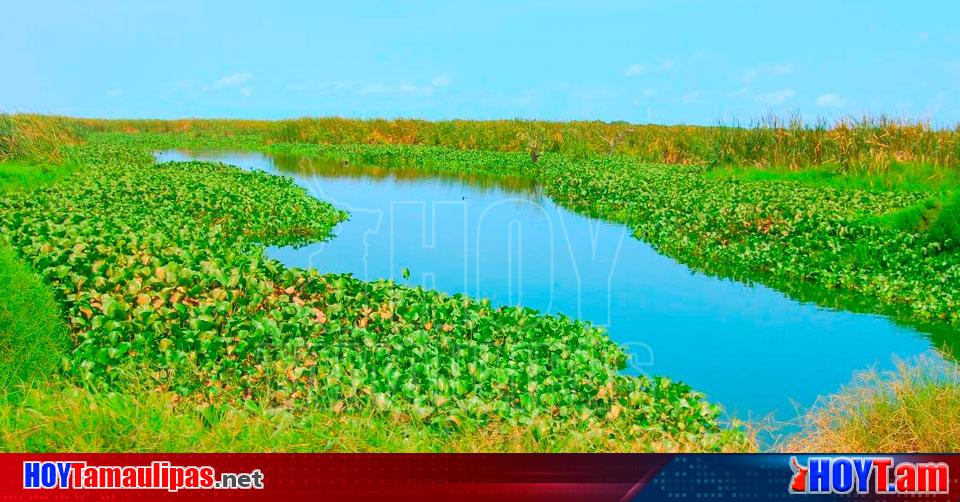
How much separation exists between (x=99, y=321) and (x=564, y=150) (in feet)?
93.3

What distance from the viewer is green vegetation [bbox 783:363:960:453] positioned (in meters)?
5.50

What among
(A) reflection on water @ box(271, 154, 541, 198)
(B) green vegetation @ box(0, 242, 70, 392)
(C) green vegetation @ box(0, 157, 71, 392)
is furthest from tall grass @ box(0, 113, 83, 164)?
(B) green vegetation @ box(0, 242, 70, 392)

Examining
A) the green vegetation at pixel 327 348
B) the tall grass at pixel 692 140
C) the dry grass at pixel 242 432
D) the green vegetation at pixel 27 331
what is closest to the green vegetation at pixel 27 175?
the green vegetation at pixel 327 348

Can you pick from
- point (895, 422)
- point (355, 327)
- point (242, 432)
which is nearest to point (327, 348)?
point (355, 327)

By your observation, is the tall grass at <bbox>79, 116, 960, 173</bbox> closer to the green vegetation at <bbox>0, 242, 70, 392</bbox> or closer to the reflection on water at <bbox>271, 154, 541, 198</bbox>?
the reflection on water at <bbox>271, 154, 541, 198</bbox>

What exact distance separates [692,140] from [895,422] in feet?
82.3

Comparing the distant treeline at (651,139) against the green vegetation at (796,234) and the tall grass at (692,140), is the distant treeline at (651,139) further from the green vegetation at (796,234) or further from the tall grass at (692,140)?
the green vegetation at (796,234)

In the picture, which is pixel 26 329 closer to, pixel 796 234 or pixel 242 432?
pixel 242 432

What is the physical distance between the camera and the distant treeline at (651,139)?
21578mm

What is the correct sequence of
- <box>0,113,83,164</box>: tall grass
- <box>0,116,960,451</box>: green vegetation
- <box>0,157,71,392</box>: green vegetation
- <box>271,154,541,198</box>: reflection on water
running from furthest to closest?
1. <box>271,154,541,198</box>: reflection on water
2. <box>0,113,83,164</box>: tall grass
3. <box>0,157,71,392</box>: green vegetation
4. <box>0,116,960,451</box>: green vegetation

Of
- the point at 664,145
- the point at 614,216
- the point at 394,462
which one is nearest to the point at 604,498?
the point at 394,462

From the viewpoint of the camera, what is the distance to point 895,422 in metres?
5.70

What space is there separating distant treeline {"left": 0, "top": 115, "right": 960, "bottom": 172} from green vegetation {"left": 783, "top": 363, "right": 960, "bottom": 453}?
1710 cm

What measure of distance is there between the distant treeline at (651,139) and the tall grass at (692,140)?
27 mm
